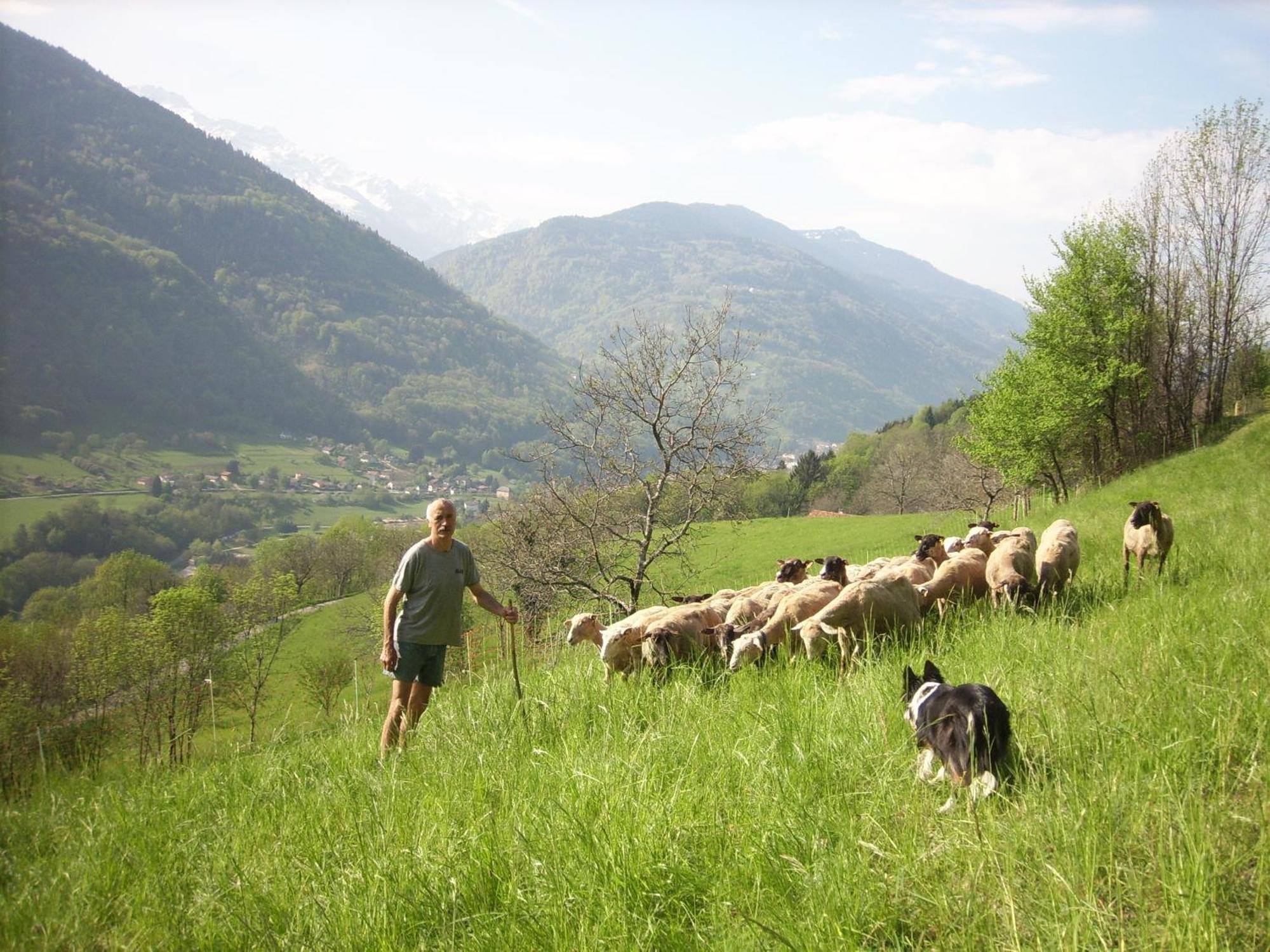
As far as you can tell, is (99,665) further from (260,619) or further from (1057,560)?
(1057,560)

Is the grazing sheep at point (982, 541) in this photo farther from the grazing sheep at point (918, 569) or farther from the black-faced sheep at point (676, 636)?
the black-faced sheep at point (676, 636)

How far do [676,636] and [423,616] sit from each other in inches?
114

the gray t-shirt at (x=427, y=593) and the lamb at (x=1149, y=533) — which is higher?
the lamb at (x=1149, y=533)

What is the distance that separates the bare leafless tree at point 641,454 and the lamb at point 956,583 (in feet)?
28.2

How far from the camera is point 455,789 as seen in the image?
4.95m

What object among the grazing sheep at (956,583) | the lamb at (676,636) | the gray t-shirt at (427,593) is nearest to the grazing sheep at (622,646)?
the lamb at (676,636)

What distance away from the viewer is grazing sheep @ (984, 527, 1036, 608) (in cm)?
873

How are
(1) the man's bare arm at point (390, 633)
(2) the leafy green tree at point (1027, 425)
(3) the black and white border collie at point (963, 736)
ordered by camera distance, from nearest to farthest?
(3) the black and white border collie at point (963, 736) → (1) the man's bare arm at point (390, 633) → (2) the leafy green tree at point (1027, 425)

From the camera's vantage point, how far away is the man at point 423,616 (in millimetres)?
7469

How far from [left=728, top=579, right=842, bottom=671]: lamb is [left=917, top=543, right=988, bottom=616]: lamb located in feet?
3.84

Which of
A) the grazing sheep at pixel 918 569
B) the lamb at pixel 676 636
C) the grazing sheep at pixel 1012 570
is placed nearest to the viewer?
the lamb at pixel 676 636

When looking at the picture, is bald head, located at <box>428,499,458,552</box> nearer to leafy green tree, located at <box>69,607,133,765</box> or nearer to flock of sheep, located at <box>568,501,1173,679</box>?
flock of sheep, located at <box>568,501,1173,679</box>

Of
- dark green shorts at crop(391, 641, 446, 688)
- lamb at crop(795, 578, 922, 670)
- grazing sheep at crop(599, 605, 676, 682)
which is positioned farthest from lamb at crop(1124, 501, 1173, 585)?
dark green shorts at crop(391, 641, 446, 688)

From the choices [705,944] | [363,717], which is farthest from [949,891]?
[363,717]
